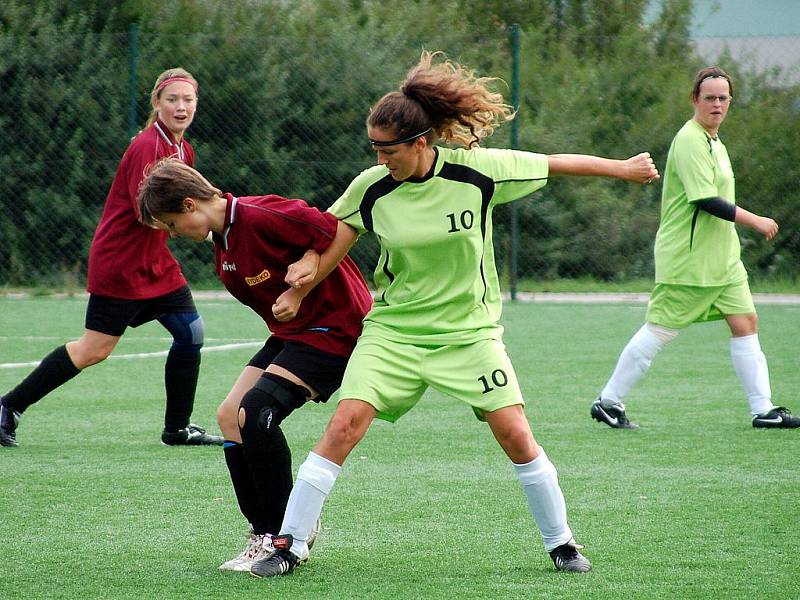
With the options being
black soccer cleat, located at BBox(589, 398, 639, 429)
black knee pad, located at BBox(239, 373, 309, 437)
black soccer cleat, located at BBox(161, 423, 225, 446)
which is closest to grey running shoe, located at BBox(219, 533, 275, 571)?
black knee pad, located at BBox(239, 373, 309, 437)

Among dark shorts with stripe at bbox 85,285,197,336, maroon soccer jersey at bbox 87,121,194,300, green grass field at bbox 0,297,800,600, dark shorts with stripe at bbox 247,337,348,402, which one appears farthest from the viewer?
dark shorts with stripe at bbox 85,285,197,336

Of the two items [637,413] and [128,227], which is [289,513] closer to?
[128,227]

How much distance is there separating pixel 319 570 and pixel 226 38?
1348 centimetres

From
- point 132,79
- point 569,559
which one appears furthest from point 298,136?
point 569,559

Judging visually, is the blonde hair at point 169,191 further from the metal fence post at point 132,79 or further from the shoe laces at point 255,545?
the metal fence post at point 132,79

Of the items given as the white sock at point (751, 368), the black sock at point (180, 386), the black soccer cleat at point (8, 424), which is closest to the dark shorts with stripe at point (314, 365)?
the black sock at point (180, 386)

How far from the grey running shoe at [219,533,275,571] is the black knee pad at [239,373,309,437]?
1.24ft

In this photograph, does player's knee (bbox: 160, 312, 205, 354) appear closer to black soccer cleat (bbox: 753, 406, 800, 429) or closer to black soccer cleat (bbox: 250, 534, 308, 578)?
black soccer cleat (bbox: 250, 534, 308, 578)

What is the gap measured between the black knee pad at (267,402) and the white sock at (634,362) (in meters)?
3.26

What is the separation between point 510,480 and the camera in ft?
19.4

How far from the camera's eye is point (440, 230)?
4.34 meters

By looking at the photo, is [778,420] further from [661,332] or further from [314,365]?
[314,365]

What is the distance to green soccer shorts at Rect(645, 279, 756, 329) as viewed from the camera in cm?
748

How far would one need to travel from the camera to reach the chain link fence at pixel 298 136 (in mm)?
16469
